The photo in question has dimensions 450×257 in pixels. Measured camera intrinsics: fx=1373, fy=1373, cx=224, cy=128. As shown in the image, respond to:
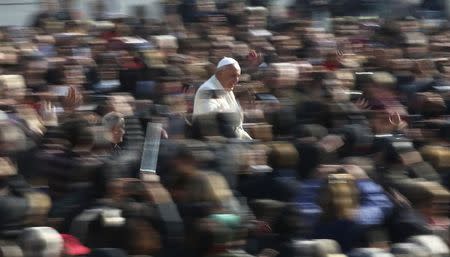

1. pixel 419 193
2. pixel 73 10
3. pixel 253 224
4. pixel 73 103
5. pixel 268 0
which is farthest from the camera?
pixel 268 0

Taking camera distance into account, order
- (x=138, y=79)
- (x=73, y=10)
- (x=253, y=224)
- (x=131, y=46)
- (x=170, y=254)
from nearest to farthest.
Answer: (x=170, y=254)
(x=253, y=224)
(x=138, y=79)
(x=131, y=46)
(x=73, y=10)

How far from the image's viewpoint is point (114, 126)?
934 cm

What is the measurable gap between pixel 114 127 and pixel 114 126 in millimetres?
24

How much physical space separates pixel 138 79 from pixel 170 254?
5152 millimetres

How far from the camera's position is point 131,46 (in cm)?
1341

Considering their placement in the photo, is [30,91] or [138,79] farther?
[138,79]

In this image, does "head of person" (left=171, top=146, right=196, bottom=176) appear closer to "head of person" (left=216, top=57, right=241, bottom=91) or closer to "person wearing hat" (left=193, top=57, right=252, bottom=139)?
"person wearing hat" (left=193, top=57, right=252, bottom=139)

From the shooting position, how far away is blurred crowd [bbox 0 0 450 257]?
715 cm

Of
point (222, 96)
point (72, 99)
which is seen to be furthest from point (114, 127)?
point (72, 99)

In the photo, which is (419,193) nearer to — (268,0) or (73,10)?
(73,10)

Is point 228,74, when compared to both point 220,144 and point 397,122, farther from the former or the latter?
point 220,144

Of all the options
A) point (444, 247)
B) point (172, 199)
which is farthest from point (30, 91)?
point (444, 247)

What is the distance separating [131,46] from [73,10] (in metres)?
1.97

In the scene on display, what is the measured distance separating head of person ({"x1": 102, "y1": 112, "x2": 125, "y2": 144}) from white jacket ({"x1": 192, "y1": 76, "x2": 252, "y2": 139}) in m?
0.66
